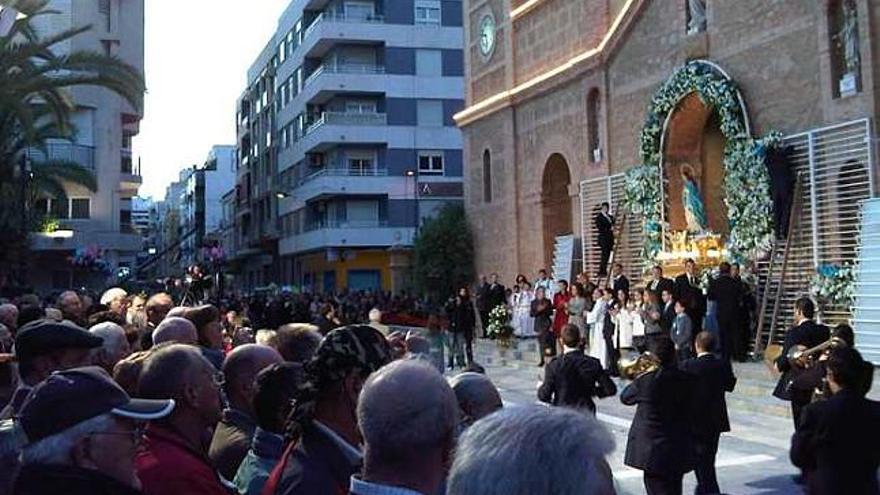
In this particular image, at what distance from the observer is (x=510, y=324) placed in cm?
2478

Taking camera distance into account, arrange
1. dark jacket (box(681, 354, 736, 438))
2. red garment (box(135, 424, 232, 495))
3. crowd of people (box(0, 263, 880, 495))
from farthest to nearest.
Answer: dark jacket (box(681, 354, 736, 438))
red garment (box(135, 424, 232, 495))
crowd of people (box(0, 263, 880, 495))

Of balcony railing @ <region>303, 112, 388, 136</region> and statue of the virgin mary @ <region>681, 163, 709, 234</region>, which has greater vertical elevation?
balcony railing @ <region>303, 112, 388, 136</region>

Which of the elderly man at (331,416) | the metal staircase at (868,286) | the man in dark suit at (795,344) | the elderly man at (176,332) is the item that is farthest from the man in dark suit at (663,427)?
the metal staircase at (868,286)

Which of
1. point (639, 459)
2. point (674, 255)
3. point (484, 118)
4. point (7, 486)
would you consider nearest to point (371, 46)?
point (484, 118)

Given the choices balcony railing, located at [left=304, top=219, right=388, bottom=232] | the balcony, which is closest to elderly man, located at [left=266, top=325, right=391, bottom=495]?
the balcony

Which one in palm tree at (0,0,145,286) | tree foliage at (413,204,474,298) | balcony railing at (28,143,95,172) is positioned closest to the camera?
palm tree at (0,0,145,286)

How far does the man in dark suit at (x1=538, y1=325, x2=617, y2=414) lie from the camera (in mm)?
8055

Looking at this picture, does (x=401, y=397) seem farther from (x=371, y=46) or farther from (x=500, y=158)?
(x=371, y=46)

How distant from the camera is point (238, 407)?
4.74 meters

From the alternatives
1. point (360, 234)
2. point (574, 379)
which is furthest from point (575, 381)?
point (360, 234)

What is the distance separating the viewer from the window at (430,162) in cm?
4931

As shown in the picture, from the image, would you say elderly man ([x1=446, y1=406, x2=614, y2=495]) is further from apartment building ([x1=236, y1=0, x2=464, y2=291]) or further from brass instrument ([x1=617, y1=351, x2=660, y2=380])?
apartment building ([x1=236, y1=0, x2=464, y2=291])

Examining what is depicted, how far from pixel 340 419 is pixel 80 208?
39625 mm

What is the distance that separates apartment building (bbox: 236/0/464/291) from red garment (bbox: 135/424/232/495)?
145 feet
